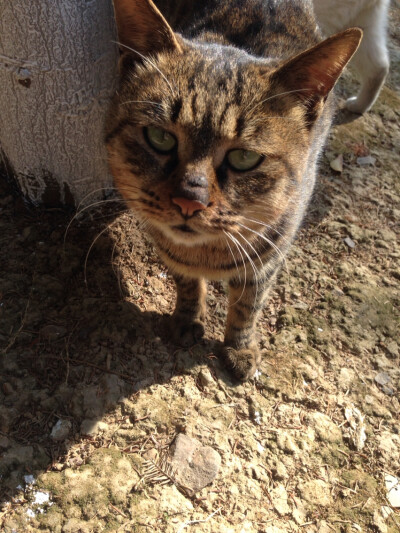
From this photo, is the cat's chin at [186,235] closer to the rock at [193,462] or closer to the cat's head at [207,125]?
the cat's head at [207,125]

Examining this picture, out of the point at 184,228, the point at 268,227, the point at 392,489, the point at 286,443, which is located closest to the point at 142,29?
the point at 184,228

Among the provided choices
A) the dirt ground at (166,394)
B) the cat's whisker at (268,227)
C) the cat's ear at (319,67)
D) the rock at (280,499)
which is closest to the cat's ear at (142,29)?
the cat's ear at (319,67)

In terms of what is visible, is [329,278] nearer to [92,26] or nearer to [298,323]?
[298,323]

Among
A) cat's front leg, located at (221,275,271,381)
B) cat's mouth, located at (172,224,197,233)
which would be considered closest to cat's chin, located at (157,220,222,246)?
cat's mouth, located at (172,224,197,233)

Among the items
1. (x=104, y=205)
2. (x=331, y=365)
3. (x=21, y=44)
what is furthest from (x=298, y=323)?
(x=21, y=44)

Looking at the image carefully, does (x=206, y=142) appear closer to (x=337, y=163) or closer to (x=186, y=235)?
(x=186, y=235)

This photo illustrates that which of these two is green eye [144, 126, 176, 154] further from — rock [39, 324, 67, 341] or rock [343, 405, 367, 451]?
rock [343, 405, 367, 451]
